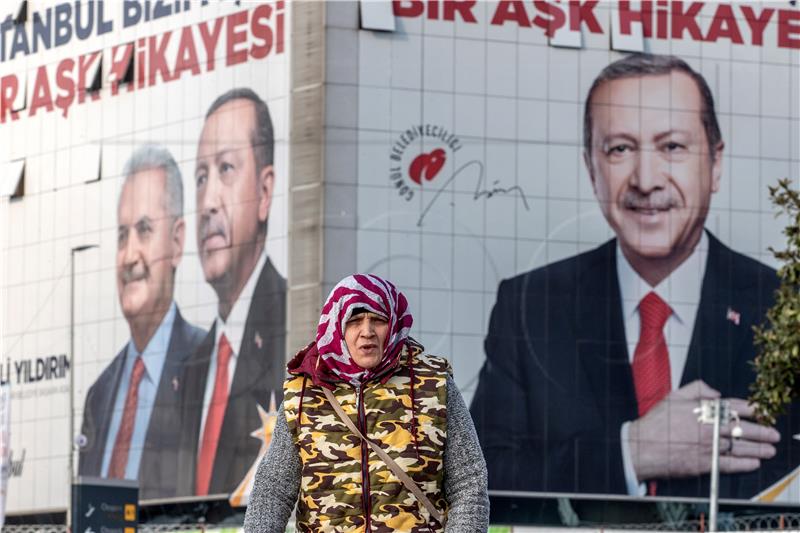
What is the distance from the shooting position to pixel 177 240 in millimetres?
73688

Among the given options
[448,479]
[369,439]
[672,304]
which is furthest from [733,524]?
[369,439]

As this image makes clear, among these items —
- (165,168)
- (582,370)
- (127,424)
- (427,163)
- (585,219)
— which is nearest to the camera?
(427,163)

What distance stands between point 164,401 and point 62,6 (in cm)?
1582

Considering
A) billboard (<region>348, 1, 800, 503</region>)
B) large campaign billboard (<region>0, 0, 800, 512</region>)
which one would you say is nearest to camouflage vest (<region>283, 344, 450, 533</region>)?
large campaign billboard (<region>0, 0, 800, 512</region>)

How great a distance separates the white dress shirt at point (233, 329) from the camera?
2778 inches

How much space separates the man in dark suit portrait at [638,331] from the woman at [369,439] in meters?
60.8

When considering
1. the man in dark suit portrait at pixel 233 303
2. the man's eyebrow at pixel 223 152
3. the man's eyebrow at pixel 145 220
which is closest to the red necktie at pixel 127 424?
the man in dark suit portrait at pixel 233 303

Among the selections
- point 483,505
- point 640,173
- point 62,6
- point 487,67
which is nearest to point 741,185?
point 640,173

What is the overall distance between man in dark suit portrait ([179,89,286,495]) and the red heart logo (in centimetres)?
458

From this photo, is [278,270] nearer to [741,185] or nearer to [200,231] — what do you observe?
[200,231]

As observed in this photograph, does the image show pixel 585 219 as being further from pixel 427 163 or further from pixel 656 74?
pixel 427 163

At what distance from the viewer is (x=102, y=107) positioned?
255 ft

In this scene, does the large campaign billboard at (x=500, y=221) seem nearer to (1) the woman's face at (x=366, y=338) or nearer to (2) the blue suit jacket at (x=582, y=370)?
(2) the blue suit jacket at (x=582, y=370)

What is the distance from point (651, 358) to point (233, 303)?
13.4 m
